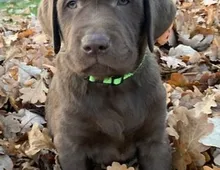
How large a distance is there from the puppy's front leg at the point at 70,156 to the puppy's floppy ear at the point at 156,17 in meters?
0.72

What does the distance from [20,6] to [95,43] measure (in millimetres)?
6087

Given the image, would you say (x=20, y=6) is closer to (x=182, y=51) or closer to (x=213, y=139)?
(x=182, y=51)

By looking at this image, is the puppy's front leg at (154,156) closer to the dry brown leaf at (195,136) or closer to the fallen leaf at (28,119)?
the dry brown leaf at (195,136)

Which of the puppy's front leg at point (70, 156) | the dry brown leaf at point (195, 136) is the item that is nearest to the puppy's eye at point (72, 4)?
the puppy's front leg at point (70, 156)

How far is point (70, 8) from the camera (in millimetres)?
3596

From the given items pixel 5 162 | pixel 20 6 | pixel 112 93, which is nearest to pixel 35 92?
pixel 5 162

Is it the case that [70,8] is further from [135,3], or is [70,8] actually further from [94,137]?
[94,137]

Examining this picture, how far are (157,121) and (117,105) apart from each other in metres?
0.25

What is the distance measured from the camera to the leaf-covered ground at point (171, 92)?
12.7ft

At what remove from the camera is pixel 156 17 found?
3.67m

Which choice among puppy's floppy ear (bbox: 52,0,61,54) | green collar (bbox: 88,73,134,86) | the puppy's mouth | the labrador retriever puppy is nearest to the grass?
puppy's floppy ear (bbox: 52,0,61,54)

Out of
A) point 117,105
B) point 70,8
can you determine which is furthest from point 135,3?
point 117,105

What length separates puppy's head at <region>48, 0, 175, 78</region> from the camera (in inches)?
129

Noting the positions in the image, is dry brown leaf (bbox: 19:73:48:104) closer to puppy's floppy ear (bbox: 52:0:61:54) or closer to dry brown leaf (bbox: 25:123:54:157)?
dry brown leaf (bbox: 25:123:54:157)
